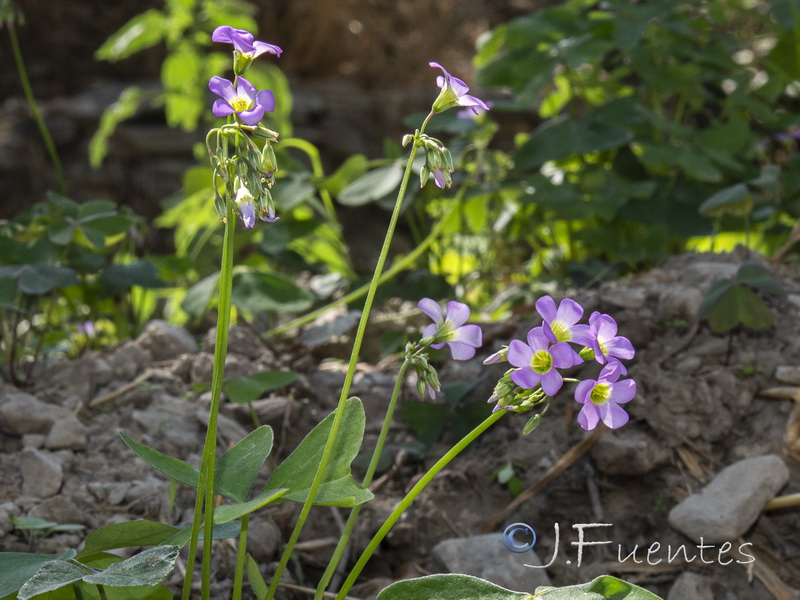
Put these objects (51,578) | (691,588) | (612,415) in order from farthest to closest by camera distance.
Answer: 1. (691,588)
2. (612,415)
3. (51,578)

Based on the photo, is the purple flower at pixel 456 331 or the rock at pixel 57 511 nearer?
the purple flower at pixel 456 331

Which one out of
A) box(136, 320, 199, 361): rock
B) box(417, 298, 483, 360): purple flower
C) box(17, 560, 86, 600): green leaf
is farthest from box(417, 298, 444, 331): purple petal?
box(136, 320, 199, 361): rock

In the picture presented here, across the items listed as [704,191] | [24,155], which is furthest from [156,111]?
[704,191]

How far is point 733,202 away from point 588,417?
103 cm

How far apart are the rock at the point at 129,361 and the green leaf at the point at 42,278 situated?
0.21 m

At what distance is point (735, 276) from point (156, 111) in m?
3.72

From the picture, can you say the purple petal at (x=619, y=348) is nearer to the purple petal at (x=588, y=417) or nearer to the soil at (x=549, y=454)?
the purple petal at (x=588, y=417)

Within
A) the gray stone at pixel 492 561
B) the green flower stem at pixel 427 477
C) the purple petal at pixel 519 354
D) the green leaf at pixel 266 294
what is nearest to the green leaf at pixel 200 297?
the green leaf at pixel 266 294

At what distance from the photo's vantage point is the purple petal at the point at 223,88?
956 millimetres

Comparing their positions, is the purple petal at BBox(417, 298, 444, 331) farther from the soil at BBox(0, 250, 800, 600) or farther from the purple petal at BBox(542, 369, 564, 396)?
the soil at BBox(0, 250, 800, 600)

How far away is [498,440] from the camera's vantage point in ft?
5.70

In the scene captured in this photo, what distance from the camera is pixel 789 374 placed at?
1601mm

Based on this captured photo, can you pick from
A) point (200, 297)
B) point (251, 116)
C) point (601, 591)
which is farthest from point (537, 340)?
point (200, 297)

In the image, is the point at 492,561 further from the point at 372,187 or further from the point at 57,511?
the point at 372,187
